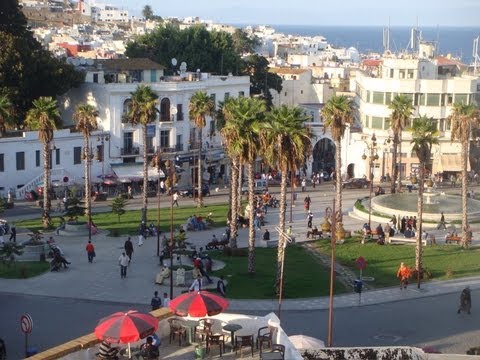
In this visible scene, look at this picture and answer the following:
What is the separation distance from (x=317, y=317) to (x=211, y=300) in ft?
41.9

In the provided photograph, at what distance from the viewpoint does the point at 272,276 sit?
40.2m

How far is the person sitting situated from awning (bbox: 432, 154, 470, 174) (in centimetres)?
6118

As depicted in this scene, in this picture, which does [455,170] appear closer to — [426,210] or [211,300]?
[426,210]

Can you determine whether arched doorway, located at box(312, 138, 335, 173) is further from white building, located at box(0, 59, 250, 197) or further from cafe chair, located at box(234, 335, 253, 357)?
cafe chair, located at box(234, 335, 253, 357)

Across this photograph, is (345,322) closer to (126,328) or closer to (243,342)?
(243,342)

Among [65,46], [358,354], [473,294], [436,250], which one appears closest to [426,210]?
[436,250]

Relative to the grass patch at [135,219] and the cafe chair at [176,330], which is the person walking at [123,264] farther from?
the cafe chair at [176,330]

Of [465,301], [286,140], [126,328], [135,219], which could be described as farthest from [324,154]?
[126,328]

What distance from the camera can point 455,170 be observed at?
251 ft

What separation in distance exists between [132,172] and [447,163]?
27.8 metres

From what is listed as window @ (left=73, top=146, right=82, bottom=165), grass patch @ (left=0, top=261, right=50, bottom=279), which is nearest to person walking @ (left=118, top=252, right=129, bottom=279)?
grass patch @ (left=0, top=261, right=50, bottom=279)

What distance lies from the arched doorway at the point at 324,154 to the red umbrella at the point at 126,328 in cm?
6500

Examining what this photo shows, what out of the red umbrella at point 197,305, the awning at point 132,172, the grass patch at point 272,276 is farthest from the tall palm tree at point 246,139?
the awning at point 132,172

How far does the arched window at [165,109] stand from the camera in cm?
7381
